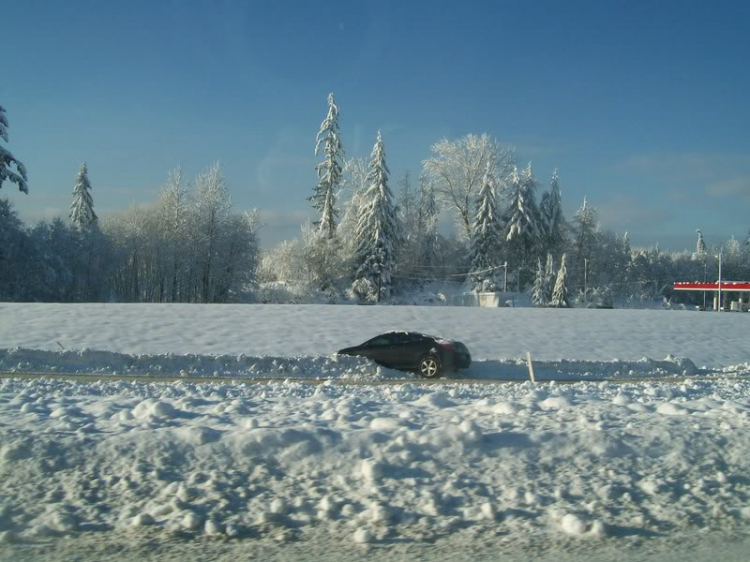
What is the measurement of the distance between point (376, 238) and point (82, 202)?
34751 millimetres

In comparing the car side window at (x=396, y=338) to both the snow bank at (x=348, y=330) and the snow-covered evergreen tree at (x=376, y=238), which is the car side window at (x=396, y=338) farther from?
the snow-covered evergreen tree at (x=376, y=238)

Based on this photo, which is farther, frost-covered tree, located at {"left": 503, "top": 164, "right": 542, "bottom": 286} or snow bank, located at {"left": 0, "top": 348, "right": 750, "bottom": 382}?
frost-covered tree, located at {"left": 503, "top": 164, "right": 542, "bottom": 286}

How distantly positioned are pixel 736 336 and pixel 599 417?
26.4 m

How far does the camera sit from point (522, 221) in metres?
69.4

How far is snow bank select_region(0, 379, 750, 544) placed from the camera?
529 centimetres

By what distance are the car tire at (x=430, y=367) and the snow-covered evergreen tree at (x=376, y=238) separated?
42.1 metres

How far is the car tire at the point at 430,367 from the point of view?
19766mm

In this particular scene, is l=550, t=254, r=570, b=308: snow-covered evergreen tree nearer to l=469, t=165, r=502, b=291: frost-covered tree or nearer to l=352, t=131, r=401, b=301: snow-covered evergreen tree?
l=469, t=165, r=502, b=291: frost-covered tree

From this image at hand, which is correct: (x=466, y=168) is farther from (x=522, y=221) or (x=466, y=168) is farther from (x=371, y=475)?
(x=371, y=475)

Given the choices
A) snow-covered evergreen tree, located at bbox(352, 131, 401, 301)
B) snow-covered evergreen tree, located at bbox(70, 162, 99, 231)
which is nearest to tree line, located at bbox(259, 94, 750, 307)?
snow-covered evergreen tree, located at bbox(352, 131, 401, 301)

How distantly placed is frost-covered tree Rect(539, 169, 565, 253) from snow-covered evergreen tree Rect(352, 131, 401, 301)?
66.1 feet

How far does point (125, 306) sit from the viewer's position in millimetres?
30234

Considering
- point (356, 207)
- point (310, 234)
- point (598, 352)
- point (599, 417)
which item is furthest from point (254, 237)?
point (599, 417)

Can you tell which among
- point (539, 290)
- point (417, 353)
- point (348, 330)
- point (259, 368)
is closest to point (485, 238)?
point (539, 290)
